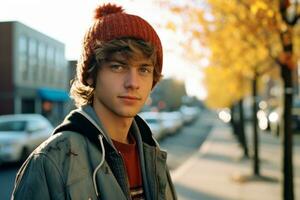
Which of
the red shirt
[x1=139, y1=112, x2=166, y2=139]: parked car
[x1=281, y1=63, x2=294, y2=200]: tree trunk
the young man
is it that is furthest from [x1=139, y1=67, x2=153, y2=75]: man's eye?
[x1=139, y1=112, x2=166, y2=139]: parked car

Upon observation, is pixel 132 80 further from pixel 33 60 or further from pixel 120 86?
pixel 33 60

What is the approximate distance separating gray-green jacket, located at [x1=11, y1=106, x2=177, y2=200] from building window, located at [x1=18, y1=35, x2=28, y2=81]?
3980 cm

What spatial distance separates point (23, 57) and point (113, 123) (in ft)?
134

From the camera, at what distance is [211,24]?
9695 mm

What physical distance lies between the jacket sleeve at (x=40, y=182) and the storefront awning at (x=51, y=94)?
44017 mm

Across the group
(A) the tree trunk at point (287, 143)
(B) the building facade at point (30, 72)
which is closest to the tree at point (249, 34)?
(A) the tree trunk at point (287, 143)

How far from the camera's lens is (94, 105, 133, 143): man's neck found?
2359 mm

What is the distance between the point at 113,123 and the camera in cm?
237

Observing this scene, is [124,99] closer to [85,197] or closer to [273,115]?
[85,197]

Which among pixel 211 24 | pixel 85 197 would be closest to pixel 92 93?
pixel 85 197

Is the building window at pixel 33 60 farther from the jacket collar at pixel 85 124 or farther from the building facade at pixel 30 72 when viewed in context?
the jacket collar at pixel 85 124

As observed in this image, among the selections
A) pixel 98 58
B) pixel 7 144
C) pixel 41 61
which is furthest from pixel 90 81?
pixel 41 61

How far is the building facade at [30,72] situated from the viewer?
130ft

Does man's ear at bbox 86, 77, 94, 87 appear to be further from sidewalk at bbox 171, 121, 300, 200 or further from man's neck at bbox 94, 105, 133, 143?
sidewalk at bbox 171, 121, 300, 200
